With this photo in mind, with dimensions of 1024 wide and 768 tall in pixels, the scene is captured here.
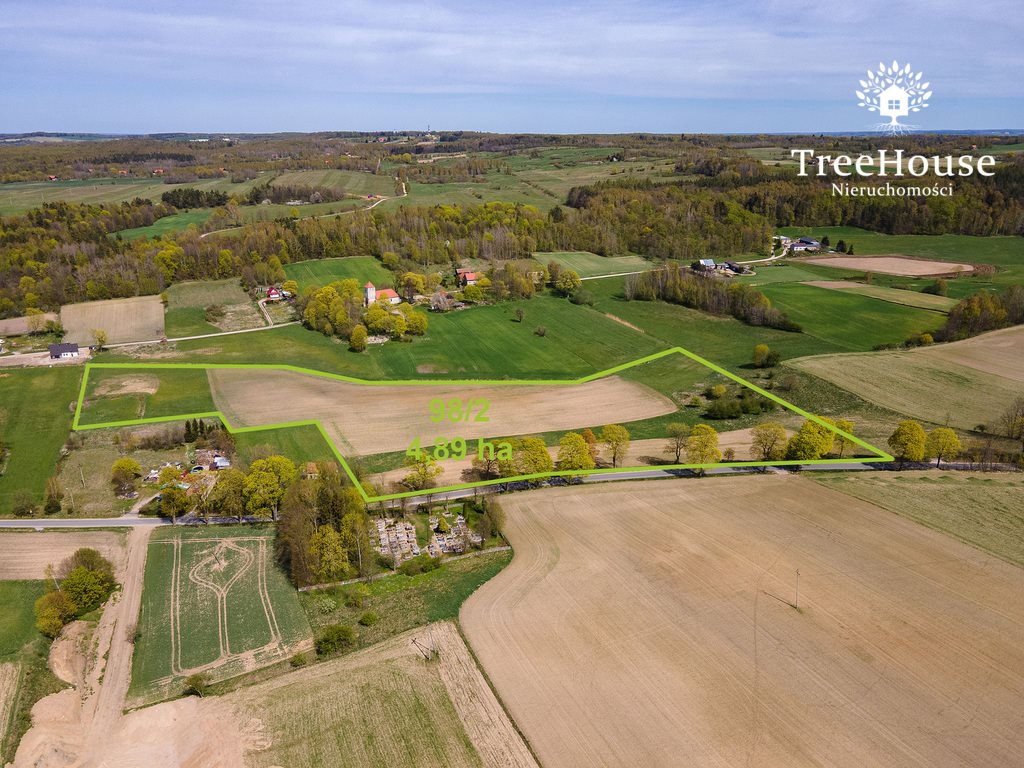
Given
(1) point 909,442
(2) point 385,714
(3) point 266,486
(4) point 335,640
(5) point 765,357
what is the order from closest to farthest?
(2) point 385,714
(4) point 335,640
(3) point 266,486
(1) point 909,442
(5) point 765,357

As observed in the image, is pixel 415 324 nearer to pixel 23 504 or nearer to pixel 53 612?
pixel 23 504

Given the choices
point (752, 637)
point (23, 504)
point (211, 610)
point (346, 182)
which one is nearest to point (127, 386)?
point (23, 504)

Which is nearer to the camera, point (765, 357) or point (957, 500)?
point (957, 500)

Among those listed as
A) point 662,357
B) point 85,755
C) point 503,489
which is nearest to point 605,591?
point 503,489

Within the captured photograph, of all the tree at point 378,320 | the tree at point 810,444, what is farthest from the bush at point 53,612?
the tree at point 378,320

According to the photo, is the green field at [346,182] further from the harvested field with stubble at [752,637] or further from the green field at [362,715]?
the green field at [362,715]

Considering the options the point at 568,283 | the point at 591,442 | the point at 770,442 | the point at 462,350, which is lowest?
the point at 591,442

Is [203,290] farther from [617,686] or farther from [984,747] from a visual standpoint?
[984,747]
